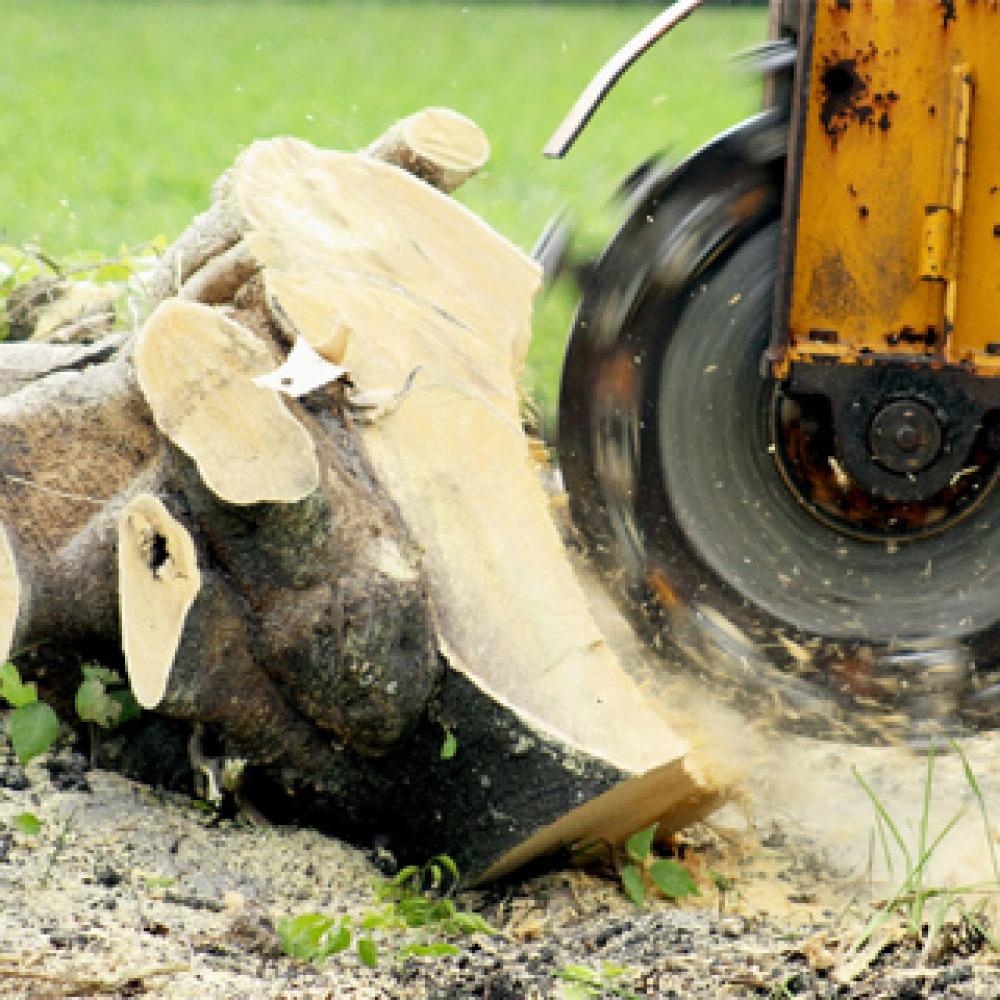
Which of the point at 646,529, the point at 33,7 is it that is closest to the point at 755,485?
the point at 646,529

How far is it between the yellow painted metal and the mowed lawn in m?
0.31

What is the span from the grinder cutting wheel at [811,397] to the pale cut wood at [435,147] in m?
0.44

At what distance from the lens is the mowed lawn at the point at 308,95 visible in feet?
14.1

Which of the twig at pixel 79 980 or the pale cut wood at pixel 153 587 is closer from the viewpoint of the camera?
the twig at pixel 79 980

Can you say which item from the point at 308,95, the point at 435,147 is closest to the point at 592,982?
the point at 435,147

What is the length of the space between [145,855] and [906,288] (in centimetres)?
160

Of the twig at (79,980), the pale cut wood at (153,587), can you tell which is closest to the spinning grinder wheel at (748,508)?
the pale cut wood at (153,587)

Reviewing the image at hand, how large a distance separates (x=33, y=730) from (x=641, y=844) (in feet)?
3.38

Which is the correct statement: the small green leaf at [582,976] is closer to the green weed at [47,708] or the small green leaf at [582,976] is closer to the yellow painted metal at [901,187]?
the green weed at [47,708]

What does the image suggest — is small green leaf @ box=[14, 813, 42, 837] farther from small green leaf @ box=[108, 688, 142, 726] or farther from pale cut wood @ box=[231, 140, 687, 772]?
pale cut wood @ box=[231, 140, 687, 772]

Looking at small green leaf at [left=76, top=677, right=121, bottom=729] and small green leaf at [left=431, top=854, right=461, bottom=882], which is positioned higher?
small green leaf at [left=76, top=677, right=121, bottom=729]

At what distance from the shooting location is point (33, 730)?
278 centimetres

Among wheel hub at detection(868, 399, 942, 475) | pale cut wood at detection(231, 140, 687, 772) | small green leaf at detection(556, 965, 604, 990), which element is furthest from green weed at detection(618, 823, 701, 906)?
wheel hub at detection(868, 399, 942, 475)

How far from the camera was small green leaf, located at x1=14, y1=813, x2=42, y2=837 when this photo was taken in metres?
2.66
